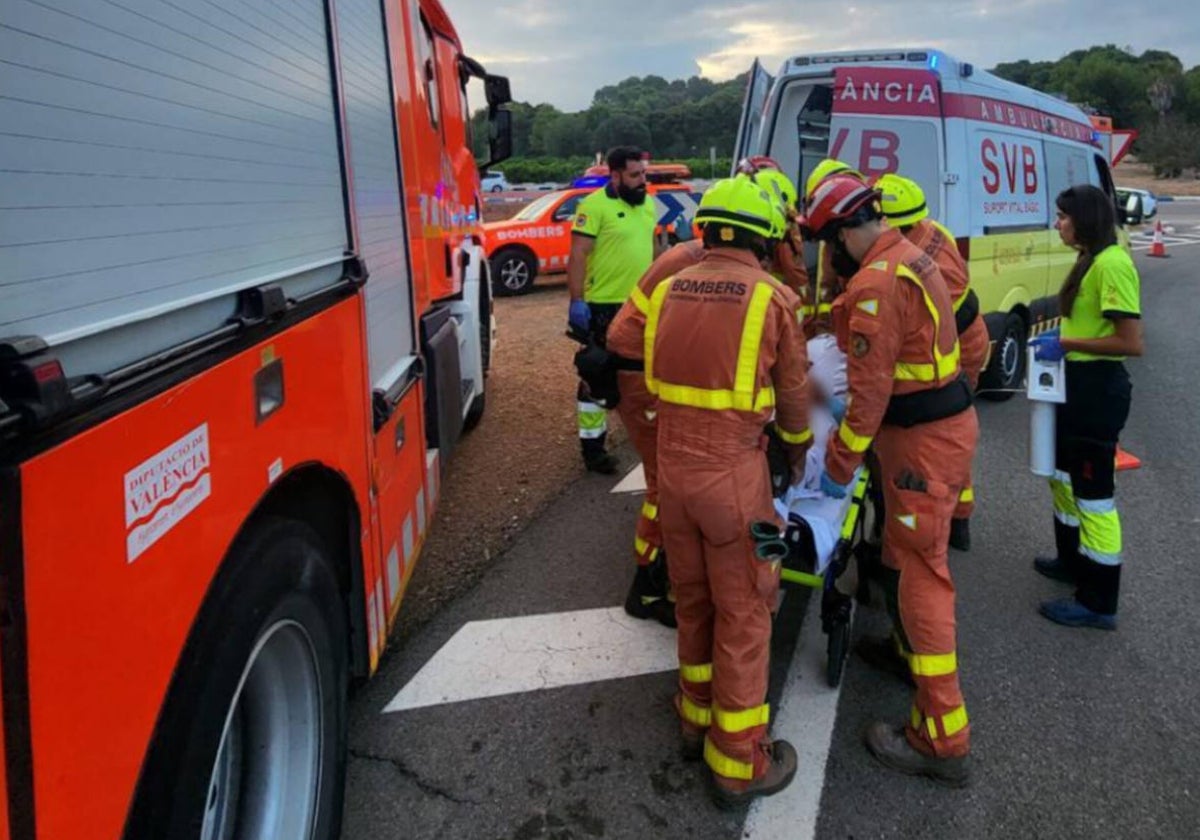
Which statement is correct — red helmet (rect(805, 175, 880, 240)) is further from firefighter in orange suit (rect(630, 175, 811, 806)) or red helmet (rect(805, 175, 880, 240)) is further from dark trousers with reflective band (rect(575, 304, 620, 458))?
dark trousers with reflective band (rect(575, 304, 620, 458))

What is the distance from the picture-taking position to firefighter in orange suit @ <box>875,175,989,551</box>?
3.54 m

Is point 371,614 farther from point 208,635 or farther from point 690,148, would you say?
point 690,148

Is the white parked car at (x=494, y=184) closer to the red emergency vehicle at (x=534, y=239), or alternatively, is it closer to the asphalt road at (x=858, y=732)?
the red emergency vehicle at (x=534, y=239)

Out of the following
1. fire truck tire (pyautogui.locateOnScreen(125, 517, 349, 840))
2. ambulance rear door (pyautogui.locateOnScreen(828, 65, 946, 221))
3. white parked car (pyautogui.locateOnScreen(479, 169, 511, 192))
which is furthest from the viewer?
white parked car (pyautogui.locateOnScreen(479, 169, 511, 192))

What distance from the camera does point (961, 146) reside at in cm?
565

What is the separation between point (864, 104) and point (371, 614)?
4.92m

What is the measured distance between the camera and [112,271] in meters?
1.23

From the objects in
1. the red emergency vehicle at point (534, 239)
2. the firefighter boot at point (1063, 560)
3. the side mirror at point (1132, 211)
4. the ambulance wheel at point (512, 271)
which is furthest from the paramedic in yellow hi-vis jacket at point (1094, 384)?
the ambulance wheel at point (512, 271)

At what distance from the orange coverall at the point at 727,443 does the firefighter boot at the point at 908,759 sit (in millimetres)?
403

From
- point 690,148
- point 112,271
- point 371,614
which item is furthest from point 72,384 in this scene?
point 690,148

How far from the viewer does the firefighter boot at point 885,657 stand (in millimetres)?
3266

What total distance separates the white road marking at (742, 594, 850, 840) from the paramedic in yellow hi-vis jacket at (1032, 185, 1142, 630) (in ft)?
3.56

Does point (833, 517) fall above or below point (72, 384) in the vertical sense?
below

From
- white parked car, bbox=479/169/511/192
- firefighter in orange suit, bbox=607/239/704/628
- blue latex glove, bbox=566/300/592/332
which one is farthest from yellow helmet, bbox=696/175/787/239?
white parked car, bbox=479/169/511/192
